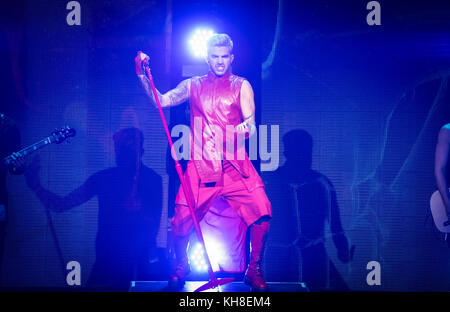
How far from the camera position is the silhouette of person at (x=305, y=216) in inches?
166

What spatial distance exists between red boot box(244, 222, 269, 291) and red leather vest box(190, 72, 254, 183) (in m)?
0.45

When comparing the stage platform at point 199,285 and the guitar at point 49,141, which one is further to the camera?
the guitar at point 49,141

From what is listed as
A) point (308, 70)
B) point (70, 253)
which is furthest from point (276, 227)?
point (70, 253)

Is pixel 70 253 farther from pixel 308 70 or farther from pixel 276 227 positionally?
pixel 308 70

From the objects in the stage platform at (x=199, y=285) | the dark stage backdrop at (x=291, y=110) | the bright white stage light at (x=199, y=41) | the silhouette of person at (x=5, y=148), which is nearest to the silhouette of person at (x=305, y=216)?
the dark stage backdrop at (x=291, y=110)

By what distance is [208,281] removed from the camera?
13.2ft

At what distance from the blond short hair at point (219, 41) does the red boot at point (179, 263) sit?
1558mm

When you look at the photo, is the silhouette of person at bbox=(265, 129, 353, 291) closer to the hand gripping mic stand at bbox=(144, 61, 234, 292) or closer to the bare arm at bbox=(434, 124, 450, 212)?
the hand gripping mic stand at bbox=(144, 61, 234, 292)

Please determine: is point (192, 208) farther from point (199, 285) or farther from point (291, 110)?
point (291, 110)

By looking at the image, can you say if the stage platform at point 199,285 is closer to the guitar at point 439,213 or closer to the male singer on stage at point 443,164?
the guitar at point 439,213

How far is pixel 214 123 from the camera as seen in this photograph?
391cm

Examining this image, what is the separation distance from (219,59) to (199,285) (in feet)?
5.97

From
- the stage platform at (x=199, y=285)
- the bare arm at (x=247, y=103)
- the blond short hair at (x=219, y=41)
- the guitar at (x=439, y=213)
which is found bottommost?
the stage platform at (x=199, y=285)
